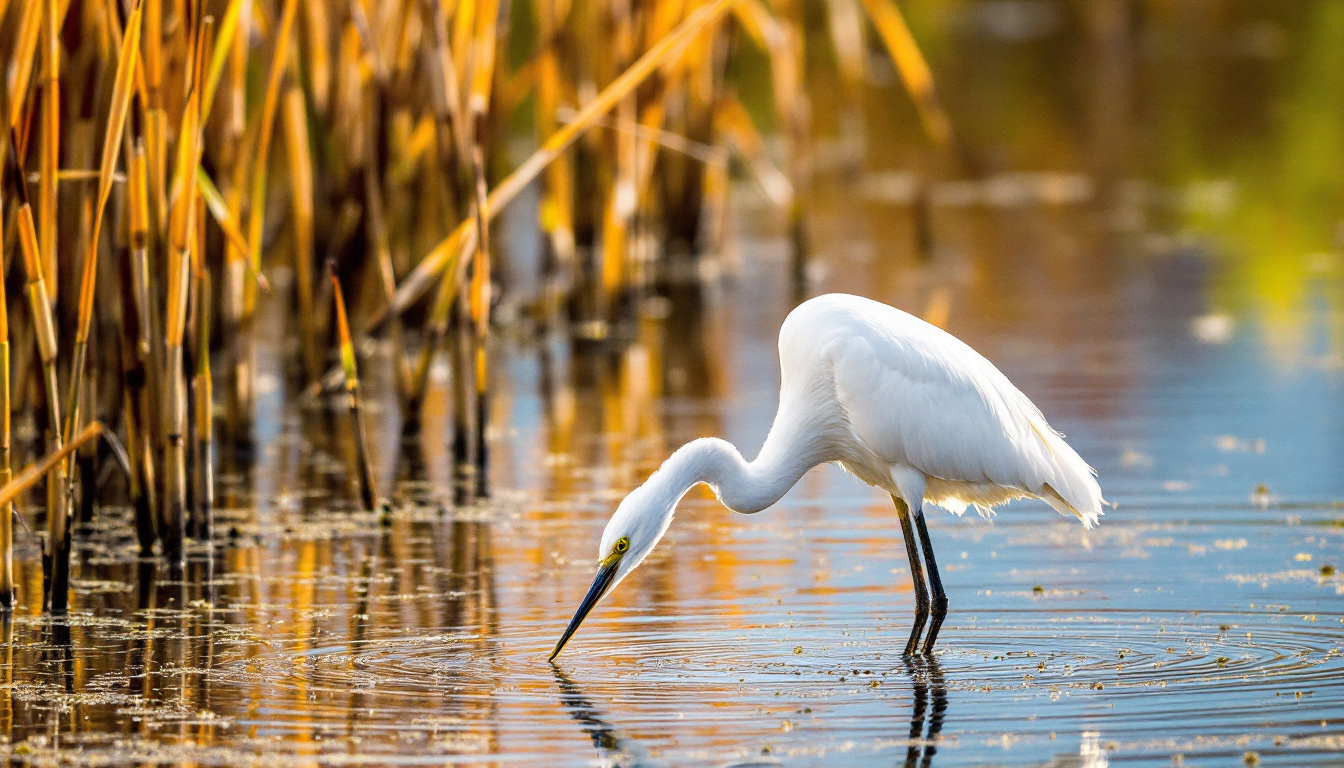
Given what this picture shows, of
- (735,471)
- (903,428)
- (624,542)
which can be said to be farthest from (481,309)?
(624,542)

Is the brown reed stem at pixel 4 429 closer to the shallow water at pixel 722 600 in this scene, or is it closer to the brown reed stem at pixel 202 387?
the shallow water at pixel 722 600

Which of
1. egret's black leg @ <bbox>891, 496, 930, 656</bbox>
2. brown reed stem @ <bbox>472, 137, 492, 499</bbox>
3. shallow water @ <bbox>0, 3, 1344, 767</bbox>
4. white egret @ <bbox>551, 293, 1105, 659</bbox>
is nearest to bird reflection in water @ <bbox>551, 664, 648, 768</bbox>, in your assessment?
shallow water @ <bbox>0, 3, 1344, 767</bbox>

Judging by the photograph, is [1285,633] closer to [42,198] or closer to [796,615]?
[796,615]

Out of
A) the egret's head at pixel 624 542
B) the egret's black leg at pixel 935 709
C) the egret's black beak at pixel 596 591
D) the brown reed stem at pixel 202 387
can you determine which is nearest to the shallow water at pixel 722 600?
the egret's black leg at pixel 935 709

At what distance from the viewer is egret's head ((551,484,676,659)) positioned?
673cm

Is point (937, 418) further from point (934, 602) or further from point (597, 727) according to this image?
point (597, 727)

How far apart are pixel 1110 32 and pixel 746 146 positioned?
28426 millimetres

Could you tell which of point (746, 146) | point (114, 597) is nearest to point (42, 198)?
point (114, 597)

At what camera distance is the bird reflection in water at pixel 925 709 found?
5.61 m

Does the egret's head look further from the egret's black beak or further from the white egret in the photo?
the white egret

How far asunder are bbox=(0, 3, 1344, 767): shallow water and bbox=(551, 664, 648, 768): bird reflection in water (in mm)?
17

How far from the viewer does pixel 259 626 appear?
7.42 m

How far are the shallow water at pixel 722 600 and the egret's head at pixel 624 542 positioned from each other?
227 millimetres

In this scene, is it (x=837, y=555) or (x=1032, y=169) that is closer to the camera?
(x=837, y=555)
